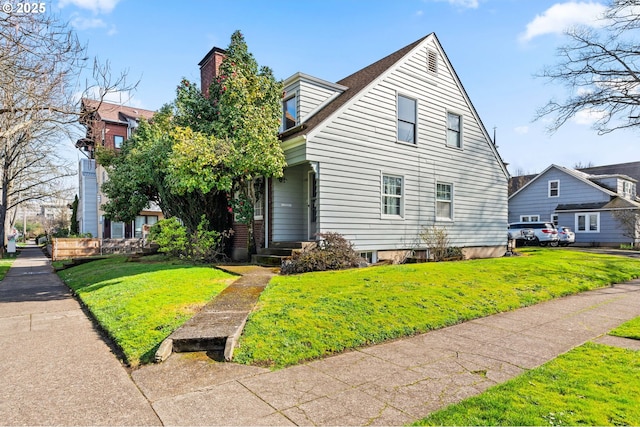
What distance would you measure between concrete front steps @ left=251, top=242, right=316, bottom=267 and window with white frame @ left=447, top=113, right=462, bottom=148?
833cm

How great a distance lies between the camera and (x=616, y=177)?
101 feet

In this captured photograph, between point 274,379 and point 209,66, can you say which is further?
point 209,66

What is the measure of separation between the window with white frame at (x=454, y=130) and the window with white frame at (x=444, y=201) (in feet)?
5.94

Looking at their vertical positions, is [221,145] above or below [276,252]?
above

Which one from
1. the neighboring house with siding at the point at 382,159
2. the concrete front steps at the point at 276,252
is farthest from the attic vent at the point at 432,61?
the concrete front steps at the point at 276,252

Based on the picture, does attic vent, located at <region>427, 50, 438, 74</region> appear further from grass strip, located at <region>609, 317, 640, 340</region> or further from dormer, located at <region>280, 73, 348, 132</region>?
grass strip, located at <region>609, 317, 640, 340</region>

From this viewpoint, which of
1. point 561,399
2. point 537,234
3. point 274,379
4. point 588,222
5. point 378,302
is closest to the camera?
point 561,399

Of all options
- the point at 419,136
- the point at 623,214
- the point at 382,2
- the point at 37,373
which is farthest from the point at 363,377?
the point at 623,214

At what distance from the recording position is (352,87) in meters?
13.6

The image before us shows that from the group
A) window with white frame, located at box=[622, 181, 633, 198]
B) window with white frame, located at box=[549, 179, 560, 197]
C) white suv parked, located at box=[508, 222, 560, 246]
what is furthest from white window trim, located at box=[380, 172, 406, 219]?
window with white frame, located at box=[622, 181, 633, 198]

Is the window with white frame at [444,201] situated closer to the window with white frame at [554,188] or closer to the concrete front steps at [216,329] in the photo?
the concrete front steps at [216,329]

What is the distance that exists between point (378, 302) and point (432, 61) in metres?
11.7

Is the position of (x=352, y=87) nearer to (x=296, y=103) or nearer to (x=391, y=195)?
(x=296, y=103)

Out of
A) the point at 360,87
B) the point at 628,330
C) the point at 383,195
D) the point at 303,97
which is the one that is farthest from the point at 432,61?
the point at 628,330
